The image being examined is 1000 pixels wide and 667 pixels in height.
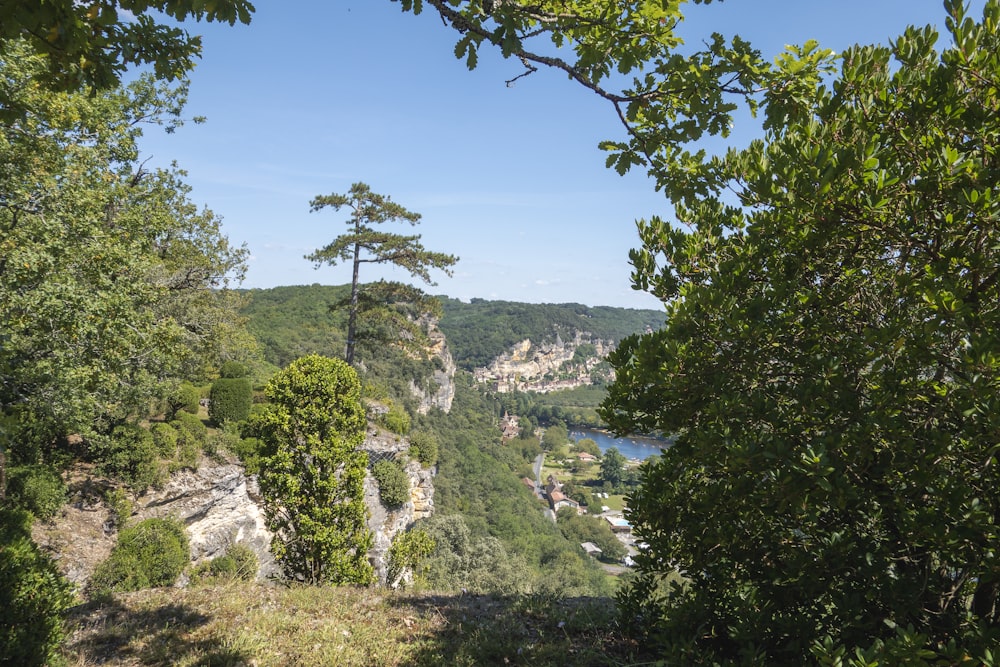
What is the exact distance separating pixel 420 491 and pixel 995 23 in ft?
103

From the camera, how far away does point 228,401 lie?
52.5 feet

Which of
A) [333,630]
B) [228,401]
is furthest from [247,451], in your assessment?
[333,630]

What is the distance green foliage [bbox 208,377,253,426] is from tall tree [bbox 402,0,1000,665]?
15.9 m

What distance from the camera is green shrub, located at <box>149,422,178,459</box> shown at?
1317cm

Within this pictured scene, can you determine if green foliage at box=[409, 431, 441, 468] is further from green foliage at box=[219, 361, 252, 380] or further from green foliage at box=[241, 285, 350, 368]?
green foliage at box=[219, 361, 252, 380]

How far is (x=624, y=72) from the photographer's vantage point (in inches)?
90.4

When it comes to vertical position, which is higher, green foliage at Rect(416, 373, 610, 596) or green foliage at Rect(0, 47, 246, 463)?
green foliage at Rect(0, 47, 246, 463)

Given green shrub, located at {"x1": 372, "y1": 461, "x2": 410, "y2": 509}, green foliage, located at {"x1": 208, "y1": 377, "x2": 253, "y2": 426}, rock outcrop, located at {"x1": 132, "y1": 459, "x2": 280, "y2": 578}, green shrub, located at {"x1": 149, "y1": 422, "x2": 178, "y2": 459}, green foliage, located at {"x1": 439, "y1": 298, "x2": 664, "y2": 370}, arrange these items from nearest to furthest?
rock outcrop, located at {"x1": 132, "y1": 459, "x2": 280, "y2": 578} < green shrub, located at {"x1": 149, "y1": 422, "x2": 178, "y2": 459} < green foliage, located at {"x1": 208, "y1": 377, "x2": 253, "y2": 426} < green shrub, located at {"x1": 372, "y1": 461, "x2": 410, "y2": 509} < green foliage, located at {"x1": 439, "y1": 298, "x2": 664, "y2": 370}

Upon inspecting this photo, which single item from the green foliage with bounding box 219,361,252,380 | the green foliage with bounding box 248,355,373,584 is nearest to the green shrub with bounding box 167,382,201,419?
the green foliage with bounding box 219,361,252,380

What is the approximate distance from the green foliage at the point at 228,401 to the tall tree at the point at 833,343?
52.2 ft

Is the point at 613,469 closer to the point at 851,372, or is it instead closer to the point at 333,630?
the point at 333,630

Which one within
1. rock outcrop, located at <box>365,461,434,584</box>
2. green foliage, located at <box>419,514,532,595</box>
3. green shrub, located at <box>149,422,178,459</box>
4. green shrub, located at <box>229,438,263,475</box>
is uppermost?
green shrub, located at <box>149,422,178,459</box>

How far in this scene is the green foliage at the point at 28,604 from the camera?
3703mm

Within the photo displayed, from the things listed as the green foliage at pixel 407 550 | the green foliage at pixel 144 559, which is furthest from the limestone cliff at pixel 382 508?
the green foliage at pixel 407 550
